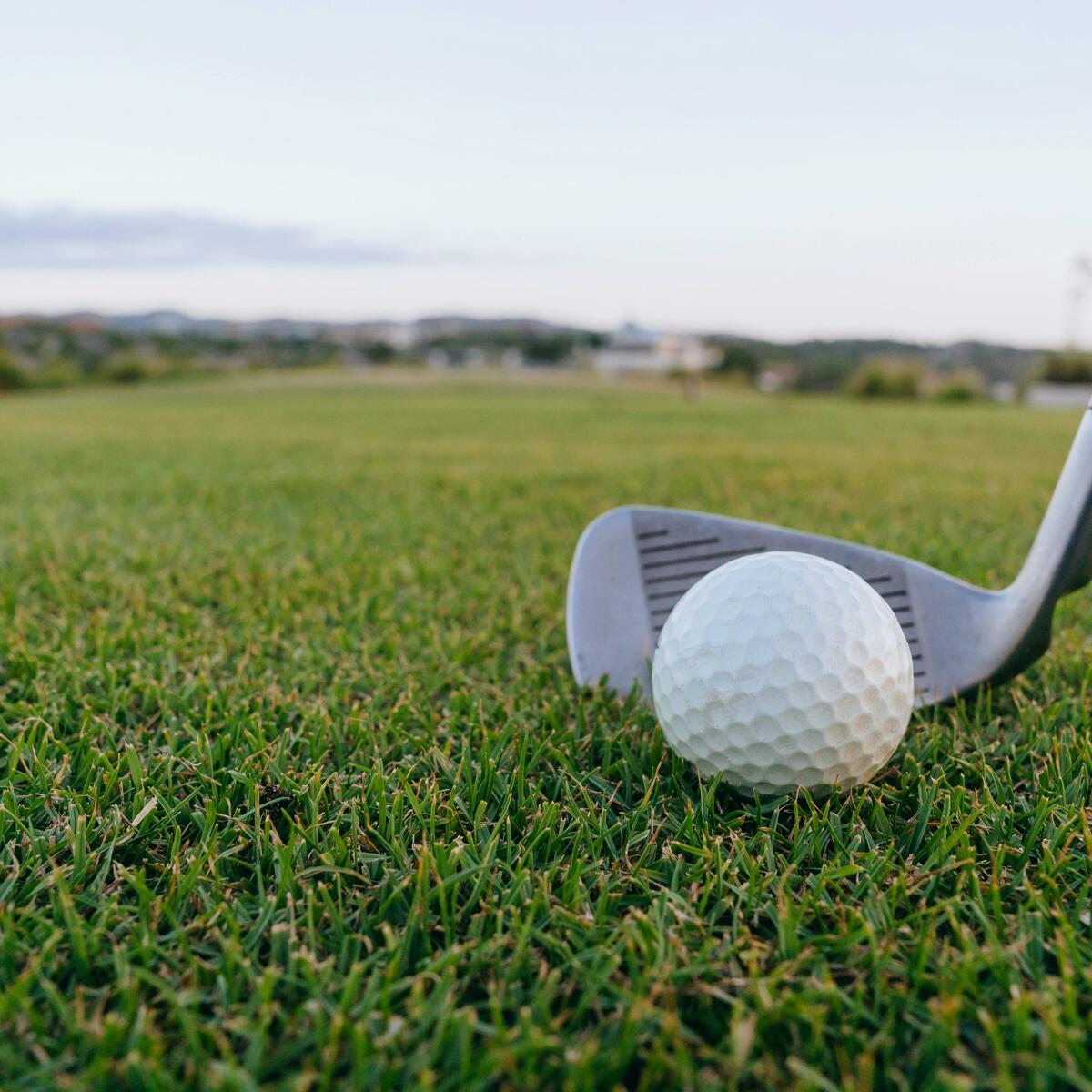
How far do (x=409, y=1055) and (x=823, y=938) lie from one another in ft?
1.78

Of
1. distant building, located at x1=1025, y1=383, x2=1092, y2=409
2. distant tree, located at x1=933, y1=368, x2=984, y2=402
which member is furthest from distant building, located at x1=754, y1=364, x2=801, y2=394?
distant building, located at x1=1025, y1=383, x2=1092, y2=409

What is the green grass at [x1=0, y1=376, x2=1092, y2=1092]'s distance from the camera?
39.2 inches

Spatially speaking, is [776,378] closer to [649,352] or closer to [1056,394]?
[1056,394]

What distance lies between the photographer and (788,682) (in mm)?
1509

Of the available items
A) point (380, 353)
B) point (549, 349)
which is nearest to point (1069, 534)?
point (380, 353)

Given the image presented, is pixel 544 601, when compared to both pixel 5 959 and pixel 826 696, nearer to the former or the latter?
pixel 826 696

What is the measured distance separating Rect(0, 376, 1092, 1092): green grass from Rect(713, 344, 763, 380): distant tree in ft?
143

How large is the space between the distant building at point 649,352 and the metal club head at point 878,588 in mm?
39232

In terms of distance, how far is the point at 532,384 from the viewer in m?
31.1

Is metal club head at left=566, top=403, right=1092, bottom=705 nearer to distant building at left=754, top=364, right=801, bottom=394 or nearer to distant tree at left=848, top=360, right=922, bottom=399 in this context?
distant tree at left=848, top=360, right=922, bottom=399

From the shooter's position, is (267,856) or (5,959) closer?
(5,959)

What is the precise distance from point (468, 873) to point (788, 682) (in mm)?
619

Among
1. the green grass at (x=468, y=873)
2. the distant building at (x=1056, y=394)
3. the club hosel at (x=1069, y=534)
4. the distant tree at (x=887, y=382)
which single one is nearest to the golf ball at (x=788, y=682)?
the green grass at (x=468, y=873)

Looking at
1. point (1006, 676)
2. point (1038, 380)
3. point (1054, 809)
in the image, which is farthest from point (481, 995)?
point (1038, 380)
